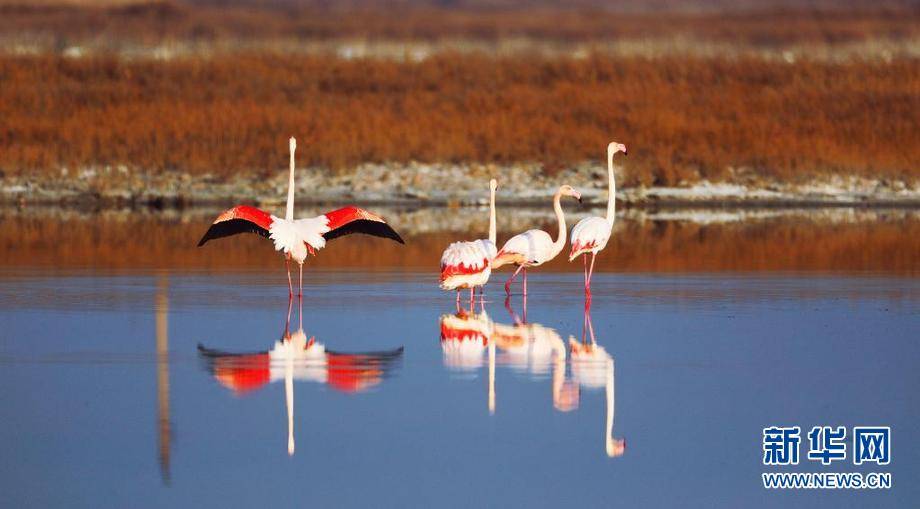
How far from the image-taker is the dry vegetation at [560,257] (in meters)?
18.9

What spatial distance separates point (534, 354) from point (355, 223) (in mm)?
3944

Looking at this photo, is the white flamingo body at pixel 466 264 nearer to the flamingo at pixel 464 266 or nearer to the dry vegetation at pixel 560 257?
the flamingo at pixel 464 266

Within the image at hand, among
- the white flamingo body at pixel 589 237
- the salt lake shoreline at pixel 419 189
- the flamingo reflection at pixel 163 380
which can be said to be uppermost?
the salt lake shoreline at pixel 419 189

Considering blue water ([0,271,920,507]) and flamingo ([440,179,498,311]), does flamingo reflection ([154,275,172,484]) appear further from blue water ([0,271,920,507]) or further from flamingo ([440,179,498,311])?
flamingo ([440,179,498,311])

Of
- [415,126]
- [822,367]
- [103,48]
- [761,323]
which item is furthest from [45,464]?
[103,48]

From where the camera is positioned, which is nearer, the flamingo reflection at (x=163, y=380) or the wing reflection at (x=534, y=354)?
the flamingo reflection at (x=163, y=380)

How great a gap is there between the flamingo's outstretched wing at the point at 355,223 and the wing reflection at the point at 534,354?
59.7 inches

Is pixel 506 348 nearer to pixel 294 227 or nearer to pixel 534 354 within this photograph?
pixel 534 354

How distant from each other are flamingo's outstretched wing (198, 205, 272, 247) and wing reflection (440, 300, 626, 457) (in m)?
1.91

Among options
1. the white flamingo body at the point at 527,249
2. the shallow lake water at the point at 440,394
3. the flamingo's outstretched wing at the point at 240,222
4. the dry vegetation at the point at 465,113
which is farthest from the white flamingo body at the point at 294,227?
the dry vegetation at the point at 465,113

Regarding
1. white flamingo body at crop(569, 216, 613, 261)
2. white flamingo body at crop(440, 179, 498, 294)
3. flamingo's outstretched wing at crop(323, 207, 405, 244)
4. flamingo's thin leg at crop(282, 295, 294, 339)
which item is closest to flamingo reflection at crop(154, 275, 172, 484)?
flamingo's thin leg at crop(282, 295, 294, 339)

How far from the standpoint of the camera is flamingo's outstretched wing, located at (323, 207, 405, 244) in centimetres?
1505

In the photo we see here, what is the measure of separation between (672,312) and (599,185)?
19.1 m

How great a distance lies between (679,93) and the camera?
132 ft
